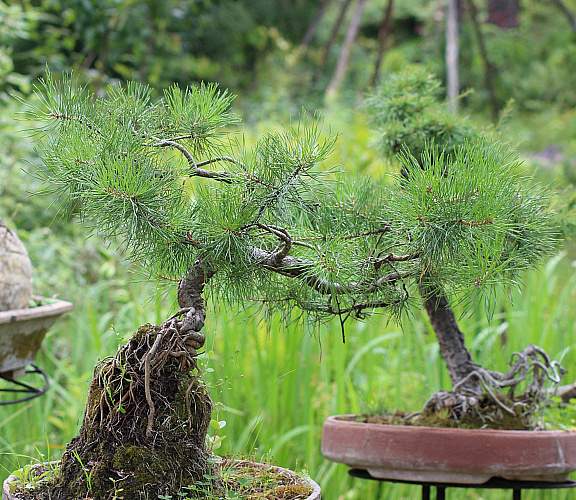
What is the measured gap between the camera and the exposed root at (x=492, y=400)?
102 cm

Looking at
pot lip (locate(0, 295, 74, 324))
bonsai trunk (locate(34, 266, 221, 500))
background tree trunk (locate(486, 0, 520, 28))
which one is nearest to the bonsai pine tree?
bonsai trunk (locate(34, 266, 221, 500))

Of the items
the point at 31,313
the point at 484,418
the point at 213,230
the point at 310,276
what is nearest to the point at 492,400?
the point at 484,418

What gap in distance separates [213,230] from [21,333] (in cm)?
56

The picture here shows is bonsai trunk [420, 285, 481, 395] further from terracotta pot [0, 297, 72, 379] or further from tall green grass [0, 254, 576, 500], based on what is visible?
terracotta pot [0, 297, 72, 379]

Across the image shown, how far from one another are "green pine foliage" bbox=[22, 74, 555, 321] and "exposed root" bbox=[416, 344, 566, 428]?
1.19ft

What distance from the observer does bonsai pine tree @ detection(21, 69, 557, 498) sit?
0.60 metres

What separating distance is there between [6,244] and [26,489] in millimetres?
454

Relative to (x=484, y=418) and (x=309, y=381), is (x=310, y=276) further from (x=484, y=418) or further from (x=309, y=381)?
(x=309, y=381)

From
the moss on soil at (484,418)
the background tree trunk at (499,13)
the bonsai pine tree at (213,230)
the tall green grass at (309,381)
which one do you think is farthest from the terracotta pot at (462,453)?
the background tree trunk at (499,13)

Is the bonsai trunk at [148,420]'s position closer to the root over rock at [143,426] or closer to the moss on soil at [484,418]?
the root over rock at [143,426]

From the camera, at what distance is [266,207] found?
613 mm

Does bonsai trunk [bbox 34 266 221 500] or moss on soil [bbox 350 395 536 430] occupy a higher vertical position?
bonsai trunk [bbox 34 266 221 500]

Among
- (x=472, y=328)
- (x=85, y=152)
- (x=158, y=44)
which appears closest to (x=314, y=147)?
(x=85, y=152)

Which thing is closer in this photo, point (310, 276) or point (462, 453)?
point (310, 276)
